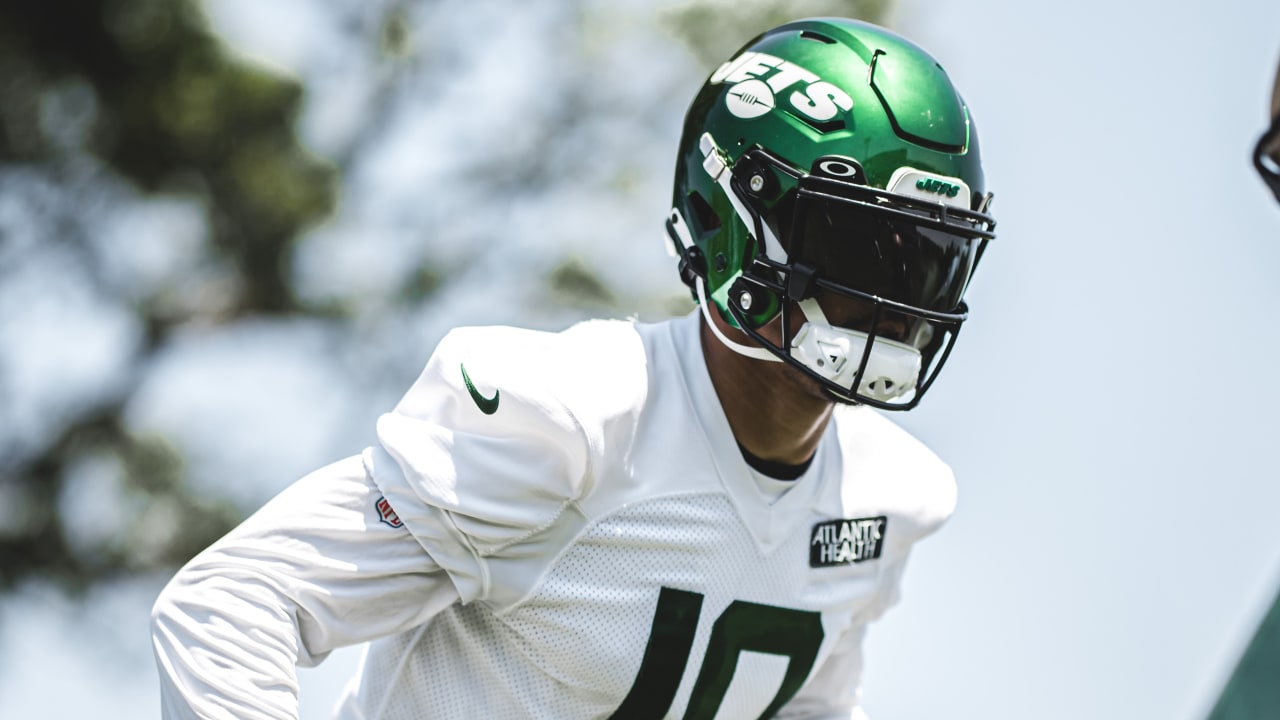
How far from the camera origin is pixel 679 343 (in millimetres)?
2420

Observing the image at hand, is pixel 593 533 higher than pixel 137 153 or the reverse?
higher

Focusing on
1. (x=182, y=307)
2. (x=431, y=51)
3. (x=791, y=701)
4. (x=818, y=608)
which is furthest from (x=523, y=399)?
(x=431, y=51)

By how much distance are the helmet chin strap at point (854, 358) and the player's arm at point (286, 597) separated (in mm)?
662

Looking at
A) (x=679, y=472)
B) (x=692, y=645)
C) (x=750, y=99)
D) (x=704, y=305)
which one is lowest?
(x=692, y=645)

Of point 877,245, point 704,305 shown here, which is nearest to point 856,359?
point 877,245

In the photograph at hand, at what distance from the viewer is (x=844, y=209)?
2188 mm

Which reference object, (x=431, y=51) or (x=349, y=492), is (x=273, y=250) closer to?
(x=431, y=51)

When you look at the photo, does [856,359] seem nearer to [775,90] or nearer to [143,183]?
[775,90]

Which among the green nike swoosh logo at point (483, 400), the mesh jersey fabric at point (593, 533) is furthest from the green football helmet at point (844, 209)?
the green nike swoosh logo at point (483, 400)

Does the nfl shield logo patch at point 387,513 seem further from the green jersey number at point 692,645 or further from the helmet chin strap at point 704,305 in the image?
the helmet chin strap at point 704,305

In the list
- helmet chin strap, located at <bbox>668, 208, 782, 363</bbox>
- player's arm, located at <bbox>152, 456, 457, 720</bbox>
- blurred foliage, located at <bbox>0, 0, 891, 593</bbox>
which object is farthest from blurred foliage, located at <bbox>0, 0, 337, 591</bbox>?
player's arm, located at <bbox>152, 456, 457, 720</bbox>

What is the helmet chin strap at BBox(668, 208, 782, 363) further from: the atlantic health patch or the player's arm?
the player's arm

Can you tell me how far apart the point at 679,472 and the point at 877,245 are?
0.48m

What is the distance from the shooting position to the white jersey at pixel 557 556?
1.96 metres
